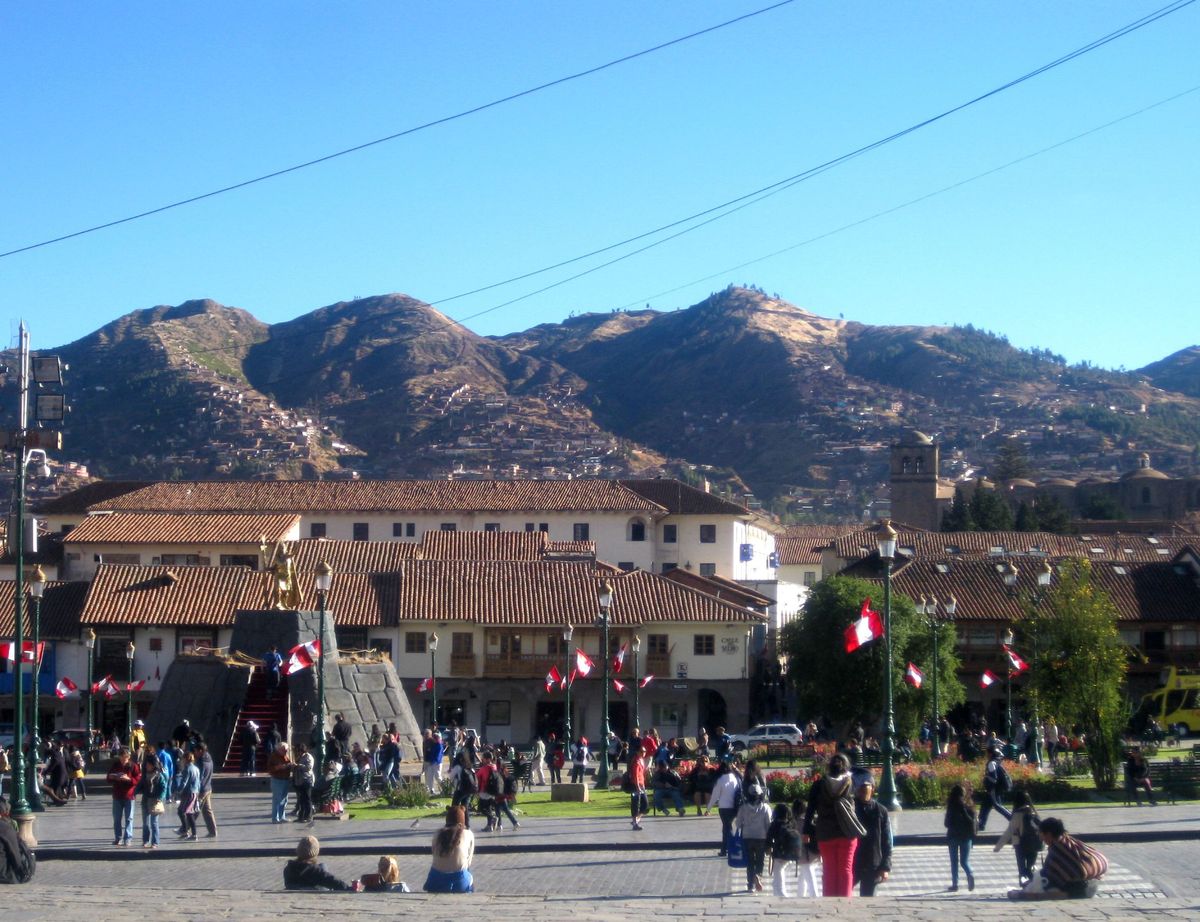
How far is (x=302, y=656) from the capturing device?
33188mm

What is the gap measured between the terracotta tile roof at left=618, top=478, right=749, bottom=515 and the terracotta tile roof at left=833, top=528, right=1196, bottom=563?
7408mm

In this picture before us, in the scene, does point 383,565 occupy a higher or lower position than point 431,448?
lower

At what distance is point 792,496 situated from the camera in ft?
589

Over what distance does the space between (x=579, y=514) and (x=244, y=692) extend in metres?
37.6

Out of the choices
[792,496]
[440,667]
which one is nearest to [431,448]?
[792,496]

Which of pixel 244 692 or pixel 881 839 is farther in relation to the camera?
pixel 244 692

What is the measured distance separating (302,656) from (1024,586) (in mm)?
30094

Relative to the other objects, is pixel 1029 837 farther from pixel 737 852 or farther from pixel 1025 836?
pixel 737 852

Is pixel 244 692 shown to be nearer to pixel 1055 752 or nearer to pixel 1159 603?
pixel 1055 752

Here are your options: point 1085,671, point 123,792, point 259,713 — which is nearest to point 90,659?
point 259,713

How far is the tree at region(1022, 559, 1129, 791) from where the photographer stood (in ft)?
90.6

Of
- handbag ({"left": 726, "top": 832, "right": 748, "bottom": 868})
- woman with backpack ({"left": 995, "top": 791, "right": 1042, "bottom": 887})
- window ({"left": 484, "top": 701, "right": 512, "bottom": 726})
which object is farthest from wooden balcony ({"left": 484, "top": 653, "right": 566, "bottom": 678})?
woman with backpack ({"left": 995, "top": 791, "right": 1042, "bottom": 887})

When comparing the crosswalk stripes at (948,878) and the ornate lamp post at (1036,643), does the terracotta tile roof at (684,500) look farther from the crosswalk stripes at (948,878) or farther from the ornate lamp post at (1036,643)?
the crosswalk stripes at (948,878)

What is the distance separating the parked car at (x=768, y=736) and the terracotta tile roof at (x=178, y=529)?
26.9 meters
